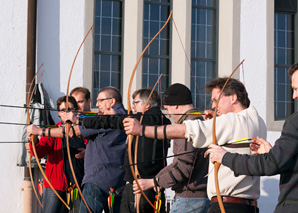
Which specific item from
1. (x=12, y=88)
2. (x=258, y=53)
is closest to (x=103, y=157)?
(x=12, y=88)

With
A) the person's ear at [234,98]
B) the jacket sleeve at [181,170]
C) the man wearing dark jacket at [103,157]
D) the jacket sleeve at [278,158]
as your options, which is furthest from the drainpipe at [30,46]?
the jacket sleeve at [278,158]

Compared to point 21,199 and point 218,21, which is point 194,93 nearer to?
point 218,21

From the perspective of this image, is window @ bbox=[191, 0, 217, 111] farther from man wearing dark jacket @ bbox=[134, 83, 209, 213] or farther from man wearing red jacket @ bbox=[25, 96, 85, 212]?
man wearing dark jacket @ bbox=[134, 83, 209, 213]

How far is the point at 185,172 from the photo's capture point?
3738mm

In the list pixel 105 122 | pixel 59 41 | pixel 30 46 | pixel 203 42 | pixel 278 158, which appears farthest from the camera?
pixel 203 42

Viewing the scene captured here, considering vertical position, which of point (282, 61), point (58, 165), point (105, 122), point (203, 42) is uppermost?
point (203, 42)

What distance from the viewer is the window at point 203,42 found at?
791cm

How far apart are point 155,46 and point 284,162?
5.40 metres

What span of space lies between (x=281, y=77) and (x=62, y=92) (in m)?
3.40

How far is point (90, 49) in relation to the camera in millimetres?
7168

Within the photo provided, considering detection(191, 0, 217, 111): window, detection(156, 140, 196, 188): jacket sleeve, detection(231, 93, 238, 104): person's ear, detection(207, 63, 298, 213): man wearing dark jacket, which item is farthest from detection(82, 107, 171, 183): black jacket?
detection(191, 0, 217, 111): window

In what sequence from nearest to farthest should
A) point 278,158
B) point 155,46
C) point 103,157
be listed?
1. point 278,158
2. point 103,157
3. point 155,46

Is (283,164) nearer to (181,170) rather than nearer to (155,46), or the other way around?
(181,170)

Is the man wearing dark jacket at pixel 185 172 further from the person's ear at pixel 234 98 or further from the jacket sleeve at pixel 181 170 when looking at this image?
the person's ear at pixel 234 98
